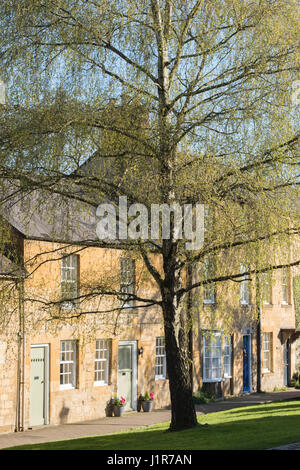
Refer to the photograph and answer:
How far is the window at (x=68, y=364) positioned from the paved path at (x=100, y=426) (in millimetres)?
1413

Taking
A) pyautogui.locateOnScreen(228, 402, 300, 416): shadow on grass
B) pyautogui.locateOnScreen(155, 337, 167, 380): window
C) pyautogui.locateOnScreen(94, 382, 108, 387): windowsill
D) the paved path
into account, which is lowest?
the paved path

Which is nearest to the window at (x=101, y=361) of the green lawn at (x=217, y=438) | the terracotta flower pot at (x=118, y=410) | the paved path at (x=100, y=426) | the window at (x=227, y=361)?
the terracotta flower pot at (x=118, y=410)

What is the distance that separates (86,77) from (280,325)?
1041 inches

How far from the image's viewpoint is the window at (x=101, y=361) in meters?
26.0

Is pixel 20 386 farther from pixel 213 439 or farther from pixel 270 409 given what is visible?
pixel 213 439

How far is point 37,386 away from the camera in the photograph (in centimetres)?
2319

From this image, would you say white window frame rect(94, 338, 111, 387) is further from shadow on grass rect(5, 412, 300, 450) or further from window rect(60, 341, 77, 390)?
shadow on grass rect(5, 412, 300, 450)

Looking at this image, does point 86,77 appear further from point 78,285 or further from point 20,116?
point 78,285

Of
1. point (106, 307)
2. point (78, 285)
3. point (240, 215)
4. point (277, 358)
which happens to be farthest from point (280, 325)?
point (240, 215)

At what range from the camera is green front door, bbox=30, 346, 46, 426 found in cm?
2295

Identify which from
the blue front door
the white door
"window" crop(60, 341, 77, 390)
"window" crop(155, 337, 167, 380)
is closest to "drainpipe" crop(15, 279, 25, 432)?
the white door

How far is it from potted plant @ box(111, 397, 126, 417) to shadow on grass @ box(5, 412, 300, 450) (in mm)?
7677

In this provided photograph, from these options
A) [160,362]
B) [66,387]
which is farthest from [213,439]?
[160,362]

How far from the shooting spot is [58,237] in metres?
16.0
